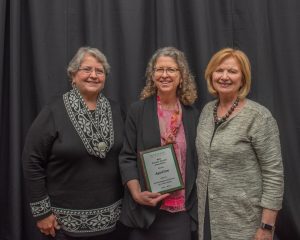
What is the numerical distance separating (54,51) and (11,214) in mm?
1218

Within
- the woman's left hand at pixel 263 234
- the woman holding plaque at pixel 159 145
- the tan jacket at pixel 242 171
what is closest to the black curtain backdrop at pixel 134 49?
the woman holding plaque at pixel 159 145

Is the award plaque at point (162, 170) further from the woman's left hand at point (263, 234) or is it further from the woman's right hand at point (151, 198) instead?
the woman's left hand at point (263, 234)

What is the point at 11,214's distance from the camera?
2590 millimetres

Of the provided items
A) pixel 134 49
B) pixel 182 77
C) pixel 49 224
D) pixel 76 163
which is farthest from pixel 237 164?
pixel 134 49

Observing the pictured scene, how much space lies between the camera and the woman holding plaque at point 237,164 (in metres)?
1.74

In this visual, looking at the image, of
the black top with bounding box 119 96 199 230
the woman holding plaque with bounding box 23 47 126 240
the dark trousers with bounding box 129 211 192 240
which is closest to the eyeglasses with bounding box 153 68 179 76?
the black top with bounding box 119 96 199 230

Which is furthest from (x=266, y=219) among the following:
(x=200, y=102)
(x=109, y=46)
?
(x=109, y=46)

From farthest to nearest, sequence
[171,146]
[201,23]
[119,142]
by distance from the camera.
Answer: [201,23]
[119,142]
[171,146]

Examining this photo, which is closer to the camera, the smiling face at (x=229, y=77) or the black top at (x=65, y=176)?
the smiling face at (x=229, y=77)

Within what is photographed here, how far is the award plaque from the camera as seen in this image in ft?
6.20

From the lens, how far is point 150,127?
1.96m

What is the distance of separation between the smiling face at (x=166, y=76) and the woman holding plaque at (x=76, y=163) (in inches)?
12.7

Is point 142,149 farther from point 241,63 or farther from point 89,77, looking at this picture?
point 241,63
